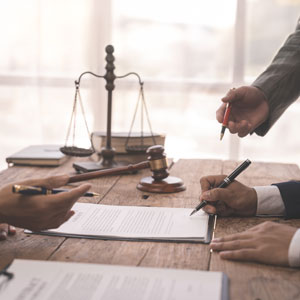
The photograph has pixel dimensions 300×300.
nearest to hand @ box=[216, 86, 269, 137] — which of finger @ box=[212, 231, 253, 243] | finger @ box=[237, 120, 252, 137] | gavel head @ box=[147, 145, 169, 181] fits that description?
finger @ box=[237, 120, 252, 137]

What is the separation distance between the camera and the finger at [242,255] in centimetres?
107

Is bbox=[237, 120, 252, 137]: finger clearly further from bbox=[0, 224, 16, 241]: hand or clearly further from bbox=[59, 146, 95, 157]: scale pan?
bbox=[0, 224, 16, 241]: hand

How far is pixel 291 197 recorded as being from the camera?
4.63 feet

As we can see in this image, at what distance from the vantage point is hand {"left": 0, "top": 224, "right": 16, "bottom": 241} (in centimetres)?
120

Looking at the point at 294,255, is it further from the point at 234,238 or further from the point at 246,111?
the point at 246,111

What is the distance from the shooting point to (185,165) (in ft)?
7.14

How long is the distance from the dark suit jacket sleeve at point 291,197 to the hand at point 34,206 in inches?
22.2

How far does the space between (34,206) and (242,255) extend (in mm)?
440

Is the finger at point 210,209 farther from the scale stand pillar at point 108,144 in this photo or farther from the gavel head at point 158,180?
the scale stand pillar at point 108,144

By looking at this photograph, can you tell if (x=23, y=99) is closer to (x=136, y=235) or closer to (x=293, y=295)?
(x=136, y=235)

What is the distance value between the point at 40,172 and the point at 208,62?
1840 millimetres

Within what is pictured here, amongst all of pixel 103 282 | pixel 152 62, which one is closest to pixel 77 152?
pixel 103 282

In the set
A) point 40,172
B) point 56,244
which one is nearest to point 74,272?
point 56,244

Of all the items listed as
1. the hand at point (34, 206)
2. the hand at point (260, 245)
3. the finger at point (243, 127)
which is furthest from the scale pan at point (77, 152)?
the hand at point (260, 245)
